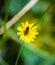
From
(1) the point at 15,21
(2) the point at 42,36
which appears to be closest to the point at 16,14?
(1) the point at 15,21

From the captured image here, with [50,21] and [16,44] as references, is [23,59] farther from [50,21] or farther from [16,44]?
[50,21]

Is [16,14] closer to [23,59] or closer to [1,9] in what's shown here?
[1,9]

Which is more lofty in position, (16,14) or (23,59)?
(16,14)
